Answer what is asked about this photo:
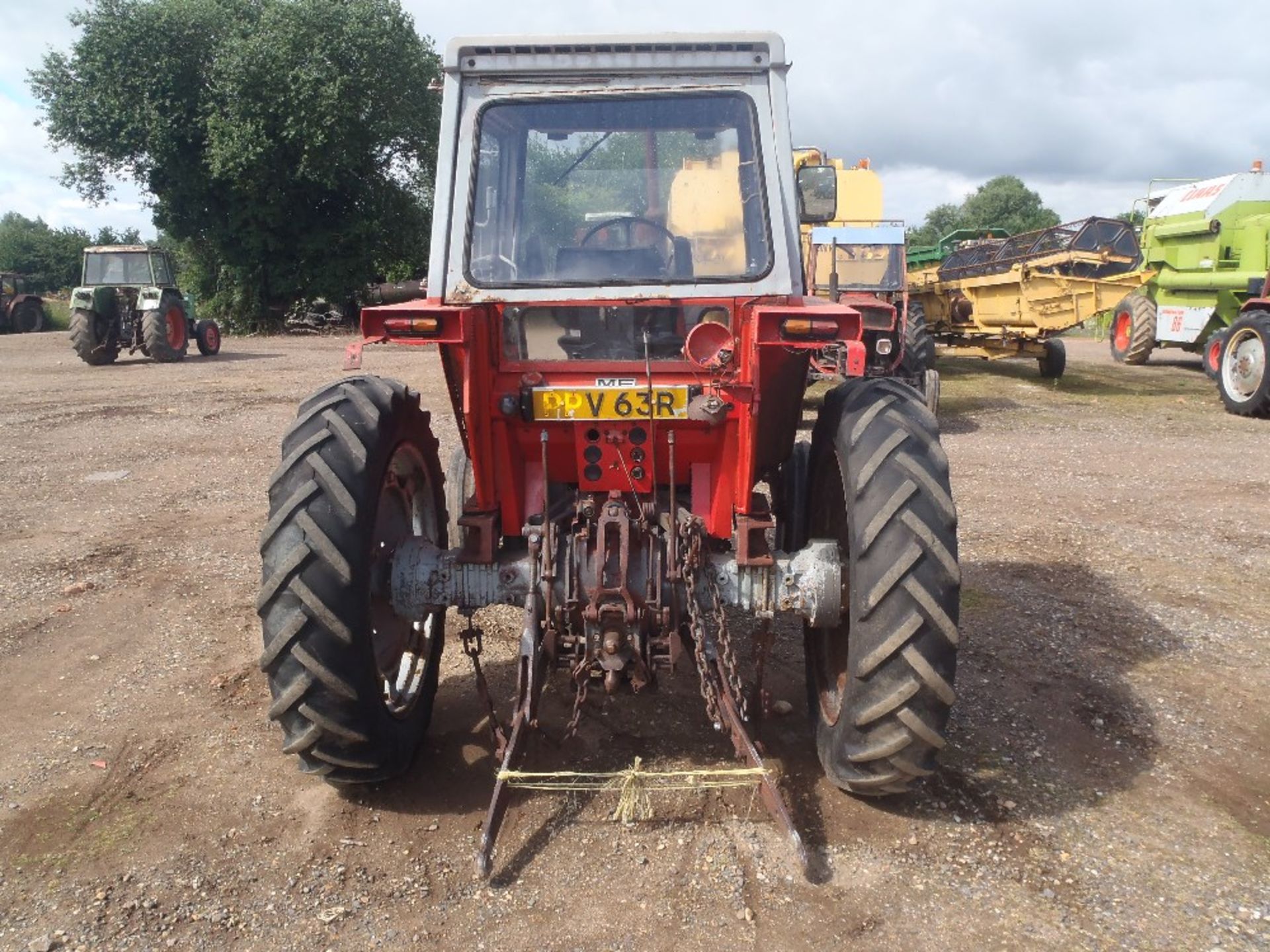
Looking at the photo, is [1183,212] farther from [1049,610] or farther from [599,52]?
[599,52]

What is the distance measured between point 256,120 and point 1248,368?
2345 centimetres

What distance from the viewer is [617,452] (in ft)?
11.1

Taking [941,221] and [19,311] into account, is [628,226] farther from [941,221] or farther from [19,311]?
[941,221]

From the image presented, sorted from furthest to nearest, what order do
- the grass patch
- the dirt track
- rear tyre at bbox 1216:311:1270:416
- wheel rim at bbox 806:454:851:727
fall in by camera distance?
the grass patch < rear tyre at bbox 1216:311:1270:416 < wheel rim at bbox 806:454:851:727 < the dirt track

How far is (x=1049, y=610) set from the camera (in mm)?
5094

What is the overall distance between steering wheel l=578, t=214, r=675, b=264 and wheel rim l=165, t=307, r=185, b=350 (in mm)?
17635

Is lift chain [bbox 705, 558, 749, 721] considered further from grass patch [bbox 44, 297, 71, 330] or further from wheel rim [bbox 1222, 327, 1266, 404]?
grass patch [bbox 44, 297, 71, 330]

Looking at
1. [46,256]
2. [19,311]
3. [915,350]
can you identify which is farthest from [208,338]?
[46,256]

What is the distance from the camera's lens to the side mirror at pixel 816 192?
12.0 feet

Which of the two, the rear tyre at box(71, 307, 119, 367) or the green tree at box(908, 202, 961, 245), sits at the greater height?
the green tree at box(908, 202, 961, 245)

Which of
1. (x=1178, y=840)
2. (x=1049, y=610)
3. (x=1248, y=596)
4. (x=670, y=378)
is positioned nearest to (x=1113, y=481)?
(x=1248, y=596)

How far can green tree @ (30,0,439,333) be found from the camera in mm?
24703

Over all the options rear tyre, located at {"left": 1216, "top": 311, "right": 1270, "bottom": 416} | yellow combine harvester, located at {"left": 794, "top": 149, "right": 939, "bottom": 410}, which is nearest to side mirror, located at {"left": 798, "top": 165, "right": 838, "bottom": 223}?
yellow combine harvester, located at {"left": 794, "top": 149, "right": 939, "bottom": 410}

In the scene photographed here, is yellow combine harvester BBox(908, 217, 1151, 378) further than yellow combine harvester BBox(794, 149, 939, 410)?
Yes
